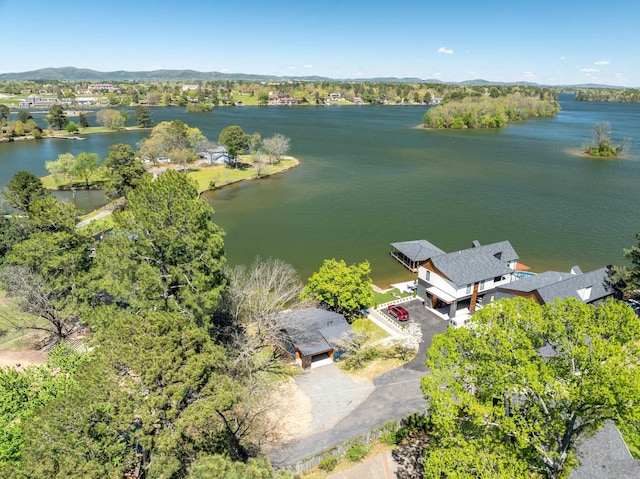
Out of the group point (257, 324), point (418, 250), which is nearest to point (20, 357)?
point (257, 324)

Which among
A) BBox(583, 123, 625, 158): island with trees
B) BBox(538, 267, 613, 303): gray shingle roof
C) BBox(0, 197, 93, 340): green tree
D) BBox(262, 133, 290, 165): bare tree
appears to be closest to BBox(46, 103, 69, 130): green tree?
BBox(262, 133, 290, 165): bare tree

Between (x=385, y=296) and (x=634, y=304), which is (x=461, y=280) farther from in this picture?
(x=634, y=304)

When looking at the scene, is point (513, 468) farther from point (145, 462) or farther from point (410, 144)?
point (410, 144)

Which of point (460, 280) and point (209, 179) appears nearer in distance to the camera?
point (460, 280)

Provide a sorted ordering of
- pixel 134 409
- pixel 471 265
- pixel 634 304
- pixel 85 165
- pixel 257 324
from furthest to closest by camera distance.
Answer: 1. pixel 85 165
2. pixel 471 265
3. pixel 634 304
4. pixel 257 324
5. pixel 134 409

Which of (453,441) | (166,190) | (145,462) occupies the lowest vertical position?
(145,462)

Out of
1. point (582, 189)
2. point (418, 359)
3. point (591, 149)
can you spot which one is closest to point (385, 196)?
point (582, 189)
